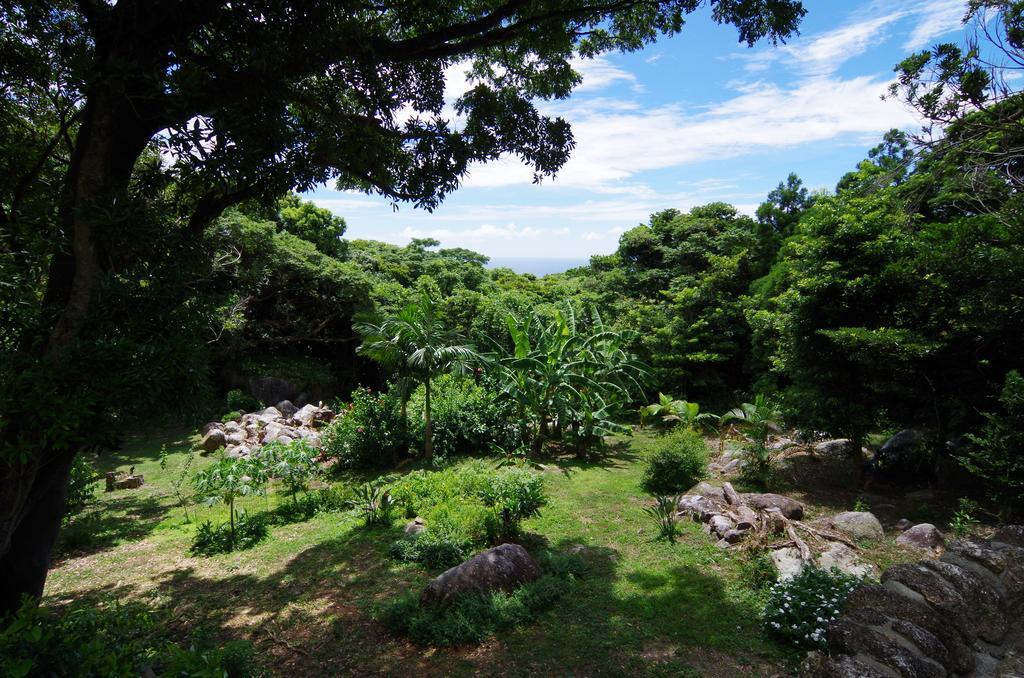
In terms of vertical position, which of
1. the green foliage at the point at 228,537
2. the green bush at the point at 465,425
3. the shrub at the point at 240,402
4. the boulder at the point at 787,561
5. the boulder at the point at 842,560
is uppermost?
the shrub at the point at 240,402

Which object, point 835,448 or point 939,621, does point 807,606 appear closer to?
point 939,621

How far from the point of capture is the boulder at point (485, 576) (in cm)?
507

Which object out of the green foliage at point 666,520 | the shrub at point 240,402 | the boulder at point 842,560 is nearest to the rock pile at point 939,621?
the boulder at point 842,560

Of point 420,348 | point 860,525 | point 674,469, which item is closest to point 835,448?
point 674,469

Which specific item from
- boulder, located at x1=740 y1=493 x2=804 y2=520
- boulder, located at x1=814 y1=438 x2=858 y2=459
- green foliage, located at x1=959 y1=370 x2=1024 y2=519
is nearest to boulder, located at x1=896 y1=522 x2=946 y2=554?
green foliage, located at x1=959 y1=370 x2=1024 y2=519

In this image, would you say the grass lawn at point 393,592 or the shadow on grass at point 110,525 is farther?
the shadow on grass at point 110,525

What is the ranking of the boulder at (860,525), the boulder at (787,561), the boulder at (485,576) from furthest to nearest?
the boulder at (860,525), the boulder at (787,561), the boulder at (485,576)

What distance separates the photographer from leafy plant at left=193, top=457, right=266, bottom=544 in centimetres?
740

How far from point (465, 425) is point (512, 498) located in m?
4.59

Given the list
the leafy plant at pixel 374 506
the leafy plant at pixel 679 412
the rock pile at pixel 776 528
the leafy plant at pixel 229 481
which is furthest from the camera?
the leafy plant at pixel 679 412

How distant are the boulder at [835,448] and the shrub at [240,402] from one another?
14.7 meters

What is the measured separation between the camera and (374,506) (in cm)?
806

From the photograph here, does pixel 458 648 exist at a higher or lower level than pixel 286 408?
lower

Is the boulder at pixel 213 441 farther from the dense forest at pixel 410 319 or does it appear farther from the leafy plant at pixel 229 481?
the leafy plant at pixel 229 481
